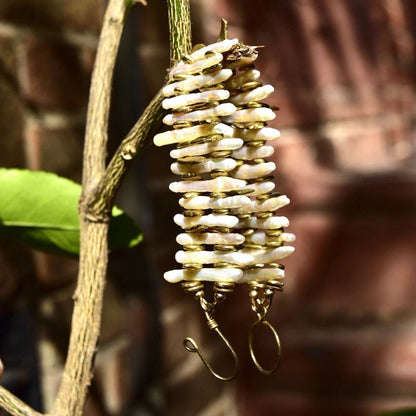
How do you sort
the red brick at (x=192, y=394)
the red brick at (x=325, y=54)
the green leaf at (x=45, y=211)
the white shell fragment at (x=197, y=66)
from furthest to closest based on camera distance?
the red brick at (x=325, y=54) < the red brick at (x=192, y=394) < the green leaf at (x=45, y=211) < the white shell fragment at (x=197, y=66)

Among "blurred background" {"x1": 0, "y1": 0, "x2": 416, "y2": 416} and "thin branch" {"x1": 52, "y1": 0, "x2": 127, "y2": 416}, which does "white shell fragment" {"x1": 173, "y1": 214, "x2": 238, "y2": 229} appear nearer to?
"thin branch" {"x1": 52, "y1": 0, "x2": 127, "y2": 416}

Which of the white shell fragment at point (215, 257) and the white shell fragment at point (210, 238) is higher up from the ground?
the white shell fragment at point (210, 238)

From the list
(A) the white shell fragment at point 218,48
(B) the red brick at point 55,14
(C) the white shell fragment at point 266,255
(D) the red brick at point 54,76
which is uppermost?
(B) the red brick at point 55,14

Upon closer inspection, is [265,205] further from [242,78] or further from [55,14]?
[55,14]

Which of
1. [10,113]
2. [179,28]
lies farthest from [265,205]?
[10,113]

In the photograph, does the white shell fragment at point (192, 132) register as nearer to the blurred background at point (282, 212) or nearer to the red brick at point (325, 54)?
the blurred background at point (282, 212)

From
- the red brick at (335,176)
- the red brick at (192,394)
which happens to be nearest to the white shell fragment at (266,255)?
the red brick at (192,394)
